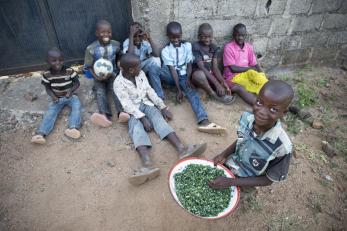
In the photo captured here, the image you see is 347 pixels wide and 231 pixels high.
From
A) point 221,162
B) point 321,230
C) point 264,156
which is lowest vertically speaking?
point 321,230

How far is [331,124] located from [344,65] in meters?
2.00

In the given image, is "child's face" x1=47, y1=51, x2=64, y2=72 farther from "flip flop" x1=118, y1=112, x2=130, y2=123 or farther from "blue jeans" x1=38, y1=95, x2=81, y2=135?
"flip flop" x1=118, y1=112, x2=130, y2=123

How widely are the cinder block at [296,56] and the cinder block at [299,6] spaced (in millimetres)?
688

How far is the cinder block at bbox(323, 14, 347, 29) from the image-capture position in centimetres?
417

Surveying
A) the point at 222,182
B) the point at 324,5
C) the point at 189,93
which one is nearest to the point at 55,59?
the point at 189,93

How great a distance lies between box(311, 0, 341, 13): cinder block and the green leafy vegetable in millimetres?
3280

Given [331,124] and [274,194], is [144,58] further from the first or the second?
[331,124]

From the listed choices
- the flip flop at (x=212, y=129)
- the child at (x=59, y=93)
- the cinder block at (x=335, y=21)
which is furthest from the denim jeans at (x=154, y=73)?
the cinder block at (x=335, y=21)

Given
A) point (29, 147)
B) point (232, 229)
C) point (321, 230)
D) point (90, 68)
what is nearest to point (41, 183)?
point (29, 147)

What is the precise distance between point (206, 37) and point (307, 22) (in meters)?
1.81

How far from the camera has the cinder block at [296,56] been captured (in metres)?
4.45

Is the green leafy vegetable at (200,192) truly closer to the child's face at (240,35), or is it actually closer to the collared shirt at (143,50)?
the collared shirt at (143,50)

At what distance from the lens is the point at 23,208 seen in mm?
2383

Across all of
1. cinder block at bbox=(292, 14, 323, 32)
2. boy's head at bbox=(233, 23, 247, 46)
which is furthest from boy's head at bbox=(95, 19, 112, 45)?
cinder block at bbox=(292, 14, 323, 32)
